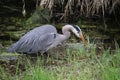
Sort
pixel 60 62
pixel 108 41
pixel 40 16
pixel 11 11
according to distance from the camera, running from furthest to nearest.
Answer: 1. pixel 11 11
2. pixel 40 16
3. pixel 108 41
4. pixel 60 62

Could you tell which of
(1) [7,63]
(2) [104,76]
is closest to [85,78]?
(2) [104,76]

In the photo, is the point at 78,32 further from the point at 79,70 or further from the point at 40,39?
the point at 79,70

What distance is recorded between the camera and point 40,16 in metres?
8.80

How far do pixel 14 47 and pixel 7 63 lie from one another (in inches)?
28.4

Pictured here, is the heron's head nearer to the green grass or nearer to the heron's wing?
the heron's wing

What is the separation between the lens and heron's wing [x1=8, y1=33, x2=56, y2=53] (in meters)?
6.73

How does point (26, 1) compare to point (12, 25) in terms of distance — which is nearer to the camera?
point (12, 25)

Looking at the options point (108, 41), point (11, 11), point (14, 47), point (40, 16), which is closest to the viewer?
point (14, 47)

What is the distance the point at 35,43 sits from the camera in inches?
272

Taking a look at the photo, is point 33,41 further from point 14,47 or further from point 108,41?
point 108,41

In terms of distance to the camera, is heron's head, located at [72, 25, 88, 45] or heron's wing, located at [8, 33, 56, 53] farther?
heron's head, located at [72, 25, 88, 45]

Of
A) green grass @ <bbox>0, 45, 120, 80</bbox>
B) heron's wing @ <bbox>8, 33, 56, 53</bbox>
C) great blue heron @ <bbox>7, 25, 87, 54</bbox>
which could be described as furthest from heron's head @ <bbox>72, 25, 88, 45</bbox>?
green grass @ <bbox>0, 45, 120, 80</bbox>

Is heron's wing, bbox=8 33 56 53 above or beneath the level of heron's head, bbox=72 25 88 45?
beneath

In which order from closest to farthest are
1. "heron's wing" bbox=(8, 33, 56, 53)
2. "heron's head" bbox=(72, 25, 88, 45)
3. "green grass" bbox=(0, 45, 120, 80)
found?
1. "green grass" bbox=(0, 45, 120, 80)
2. "heron's wing" bbox=(8, 33, 56, 53)
3. "heron's head" bbox=(72, 25, 88, 45)
